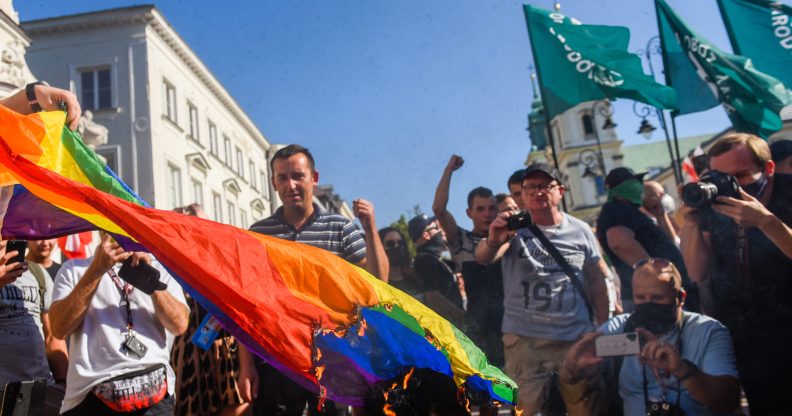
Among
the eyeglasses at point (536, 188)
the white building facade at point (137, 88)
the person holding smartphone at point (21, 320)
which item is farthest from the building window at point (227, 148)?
the person holding smartphone at point (21, 320)

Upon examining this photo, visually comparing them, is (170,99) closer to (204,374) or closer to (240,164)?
(240,164)

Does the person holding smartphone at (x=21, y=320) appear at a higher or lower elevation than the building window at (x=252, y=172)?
lower

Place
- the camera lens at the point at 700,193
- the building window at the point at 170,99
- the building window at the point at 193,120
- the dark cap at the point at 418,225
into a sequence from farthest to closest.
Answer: the building window at the point at 193,120 < the building window at the point at 170,99 < the dark cap at the point at 418,225 < the camera lens at the point at 700,193

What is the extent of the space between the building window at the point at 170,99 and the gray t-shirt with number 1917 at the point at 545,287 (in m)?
21.3

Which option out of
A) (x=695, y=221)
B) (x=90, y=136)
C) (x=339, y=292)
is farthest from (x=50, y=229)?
(x=90, y=136)

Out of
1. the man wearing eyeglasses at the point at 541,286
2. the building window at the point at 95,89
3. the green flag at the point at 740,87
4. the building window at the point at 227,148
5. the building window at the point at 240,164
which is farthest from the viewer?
the building window at the point at 240,164

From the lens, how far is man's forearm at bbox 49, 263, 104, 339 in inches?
131

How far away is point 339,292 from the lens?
2584 mm

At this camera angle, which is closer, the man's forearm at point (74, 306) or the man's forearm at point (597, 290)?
the man's forearm at point (74, 306)

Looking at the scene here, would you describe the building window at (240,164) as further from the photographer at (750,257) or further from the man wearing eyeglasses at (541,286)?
the photographer at (750,257)

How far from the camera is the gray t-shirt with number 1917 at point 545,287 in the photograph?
420 cm

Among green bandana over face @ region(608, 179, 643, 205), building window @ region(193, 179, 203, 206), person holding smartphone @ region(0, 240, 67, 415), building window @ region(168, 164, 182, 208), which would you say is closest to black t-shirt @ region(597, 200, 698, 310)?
green bandana over face @ region(608, 179, 643, 205)

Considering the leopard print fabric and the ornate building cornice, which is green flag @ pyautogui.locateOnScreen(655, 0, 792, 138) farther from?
the ornate building cornice

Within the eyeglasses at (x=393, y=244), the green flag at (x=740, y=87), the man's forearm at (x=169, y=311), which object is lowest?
the man's forearm at (x=169, y=311)
